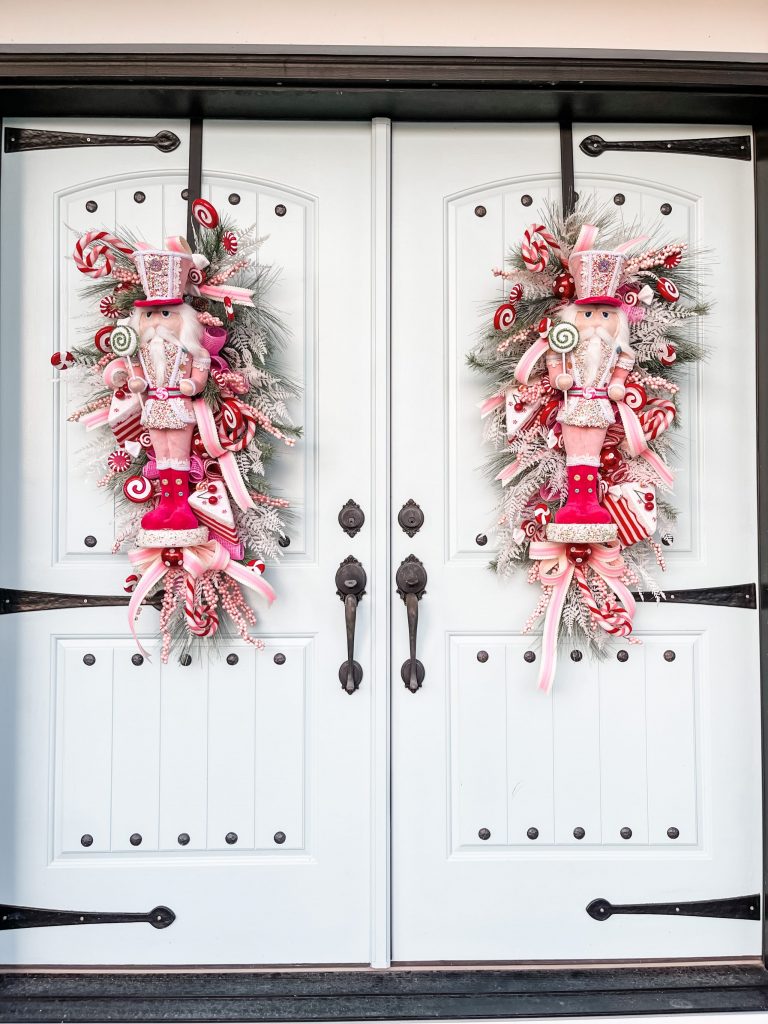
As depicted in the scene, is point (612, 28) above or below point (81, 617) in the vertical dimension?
above

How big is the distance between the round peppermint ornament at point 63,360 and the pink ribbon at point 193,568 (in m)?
0.43

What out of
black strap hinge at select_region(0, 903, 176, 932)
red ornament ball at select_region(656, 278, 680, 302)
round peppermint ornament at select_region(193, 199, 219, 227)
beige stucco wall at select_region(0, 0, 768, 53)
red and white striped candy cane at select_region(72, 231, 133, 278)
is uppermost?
beige stucco wall at select_region(0, 0, 768, 53)

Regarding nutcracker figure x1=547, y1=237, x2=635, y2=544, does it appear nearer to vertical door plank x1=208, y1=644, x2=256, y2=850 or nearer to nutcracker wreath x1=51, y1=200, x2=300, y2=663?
nutcracker wreath x1=51, y1=200, x2=300, y2=663

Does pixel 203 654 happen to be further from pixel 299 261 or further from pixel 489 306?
pixel 489 306

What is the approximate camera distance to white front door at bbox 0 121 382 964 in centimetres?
155

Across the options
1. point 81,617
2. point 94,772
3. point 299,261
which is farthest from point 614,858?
point 299,261

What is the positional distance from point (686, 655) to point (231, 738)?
1.11 metres

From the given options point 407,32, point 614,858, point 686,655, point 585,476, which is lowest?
point 614,858

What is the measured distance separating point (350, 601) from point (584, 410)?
0.67 meters

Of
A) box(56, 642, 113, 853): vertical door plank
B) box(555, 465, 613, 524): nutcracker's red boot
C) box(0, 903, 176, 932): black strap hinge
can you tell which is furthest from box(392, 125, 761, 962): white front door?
box(56, 642, 113, 853): vertical door plank

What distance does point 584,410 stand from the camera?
140 cm

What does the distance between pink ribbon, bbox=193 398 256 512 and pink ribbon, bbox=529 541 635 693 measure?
657 millimetres

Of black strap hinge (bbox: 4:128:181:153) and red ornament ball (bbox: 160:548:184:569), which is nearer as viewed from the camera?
red ornament ball (bbox: 160:548:184:569)

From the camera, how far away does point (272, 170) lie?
157 centimetres
